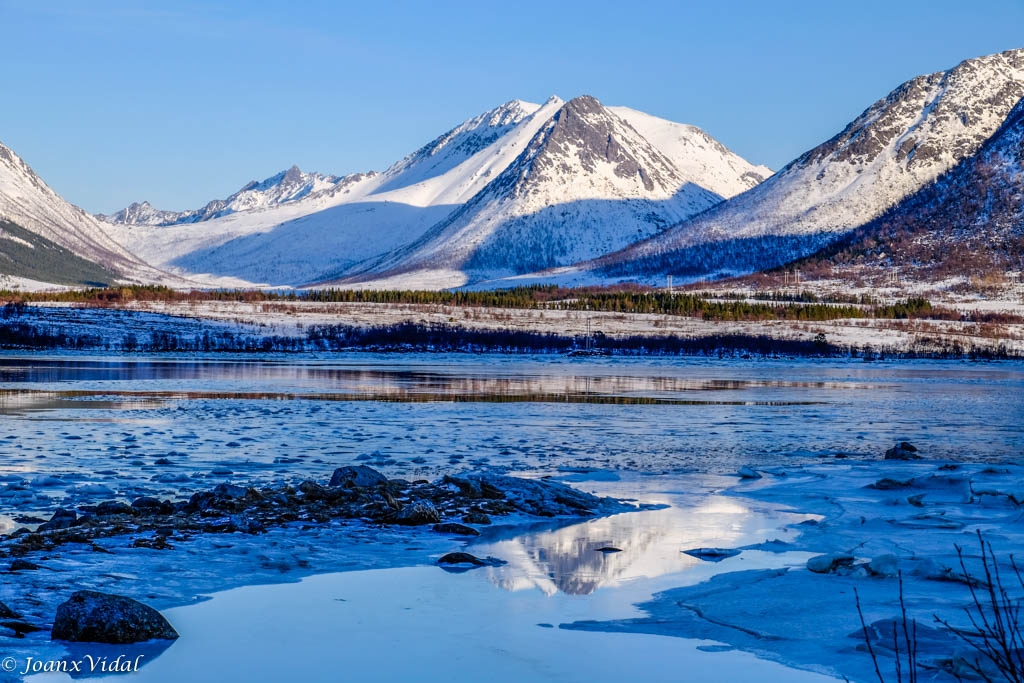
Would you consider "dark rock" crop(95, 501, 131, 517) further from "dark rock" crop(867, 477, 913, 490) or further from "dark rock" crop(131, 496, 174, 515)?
"dark rock" crop(867, 477, 913, 490)

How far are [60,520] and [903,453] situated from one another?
19.3 metres

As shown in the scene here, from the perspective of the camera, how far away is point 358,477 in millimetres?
20875

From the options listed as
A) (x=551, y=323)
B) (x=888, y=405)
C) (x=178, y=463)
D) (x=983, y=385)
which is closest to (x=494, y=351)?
(x=551, y=323)

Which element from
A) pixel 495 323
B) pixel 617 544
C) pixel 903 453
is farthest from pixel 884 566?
pixel 495 323

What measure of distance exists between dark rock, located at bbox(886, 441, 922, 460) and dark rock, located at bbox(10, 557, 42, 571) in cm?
2000

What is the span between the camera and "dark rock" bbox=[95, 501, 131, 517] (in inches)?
693

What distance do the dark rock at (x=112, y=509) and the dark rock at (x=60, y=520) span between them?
37 centimetres

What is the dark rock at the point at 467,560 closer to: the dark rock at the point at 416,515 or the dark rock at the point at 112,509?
the dark rock at the point at 416,515

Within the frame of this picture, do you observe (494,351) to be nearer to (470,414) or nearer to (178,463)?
(470,414)

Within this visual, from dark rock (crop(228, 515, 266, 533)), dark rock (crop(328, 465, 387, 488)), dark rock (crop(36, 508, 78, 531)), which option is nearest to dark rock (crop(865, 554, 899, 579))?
dark rock (crop(228, 515, 266, 533))

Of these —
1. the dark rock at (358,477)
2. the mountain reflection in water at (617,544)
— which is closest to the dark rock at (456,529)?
the mountain reflection in water at (617,544)

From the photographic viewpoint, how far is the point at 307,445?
2819 centimetres

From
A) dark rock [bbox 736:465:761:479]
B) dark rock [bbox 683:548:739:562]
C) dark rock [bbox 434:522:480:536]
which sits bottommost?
dark rock [bbox 683:548:739:562]

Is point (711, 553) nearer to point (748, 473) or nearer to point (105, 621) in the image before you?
point (105, 621)
